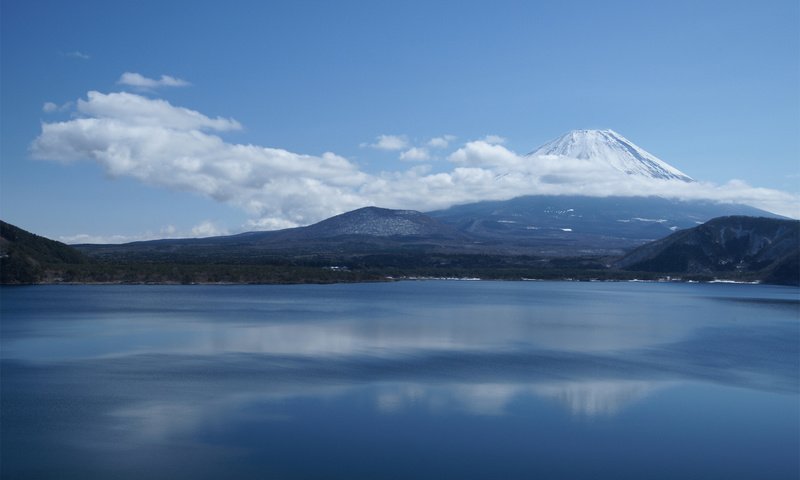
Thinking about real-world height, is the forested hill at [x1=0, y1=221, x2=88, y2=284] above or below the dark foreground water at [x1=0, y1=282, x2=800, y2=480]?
above

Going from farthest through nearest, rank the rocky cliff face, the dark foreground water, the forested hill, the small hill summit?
the small hill summit
the rocky cliff face
the forested hill
the dark foreground water

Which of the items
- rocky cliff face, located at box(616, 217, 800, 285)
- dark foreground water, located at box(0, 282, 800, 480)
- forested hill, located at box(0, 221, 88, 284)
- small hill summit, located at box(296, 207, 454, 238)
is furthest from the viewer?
small hill summit, located at box(296, 207, 454, 238)

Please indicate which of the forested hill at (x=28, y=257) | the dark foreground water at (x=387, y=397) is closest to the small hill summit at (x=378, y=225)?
the forested hill at (x=28, y=257)

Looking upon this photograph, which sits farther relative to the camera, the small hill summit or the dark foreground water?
the small hill summit

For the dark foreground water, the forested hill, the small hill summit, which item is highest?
the small hill summit

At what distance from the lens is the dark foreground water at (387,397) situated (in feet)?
32.0

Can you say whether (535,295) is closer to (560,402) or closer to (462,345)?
(462,345)

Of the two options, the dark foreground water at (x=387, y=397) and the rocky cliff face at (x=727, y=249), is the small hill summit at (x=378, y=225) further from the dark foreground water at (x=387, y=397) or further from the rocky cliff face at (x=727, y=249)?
the dark foreground water at (x=387, y=397)

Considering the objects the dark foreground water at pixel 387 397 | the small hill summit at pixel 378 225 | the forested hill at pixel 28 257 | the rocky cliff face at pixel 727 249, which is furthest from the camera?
the small hill summit at pixel 378 225

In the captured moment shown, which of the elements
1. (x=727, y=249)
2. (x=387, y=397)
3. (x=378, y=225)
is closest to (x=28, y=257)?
(x=387, y=397)

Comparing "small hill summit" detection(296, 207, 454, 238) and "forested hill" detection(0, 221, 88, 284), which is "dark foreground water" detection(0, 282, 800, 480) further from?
"small hill summit" detection(296, 207, 454, 238)

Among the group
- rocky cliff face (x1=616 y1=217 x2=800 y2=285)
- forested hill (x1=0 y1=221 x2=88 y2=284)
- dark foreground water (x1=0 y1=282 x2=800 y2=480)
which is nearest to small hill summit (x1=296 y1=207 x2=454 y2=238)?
rocky cliff face (x1=616 y1=217 x2=800 y2=285)

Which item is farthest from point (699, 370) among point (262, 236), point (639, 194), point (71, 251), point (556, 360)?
point (639, 194)

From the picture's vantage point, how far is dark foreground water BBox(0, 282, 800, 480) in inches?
384
